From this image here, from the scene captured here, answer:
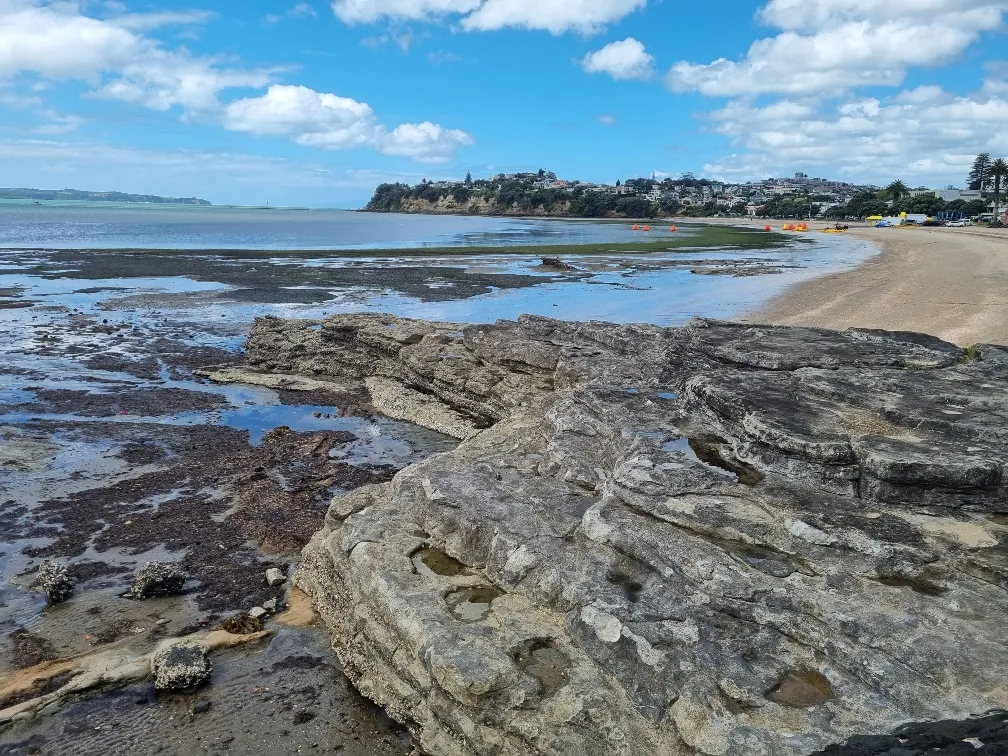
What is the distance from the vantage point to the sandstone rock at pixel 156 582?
9180 mm

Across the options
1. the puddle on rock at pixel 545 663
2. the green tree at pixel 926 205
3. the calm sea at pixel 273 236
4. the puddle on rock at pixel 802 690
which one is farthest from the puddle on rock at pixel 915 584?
the green tree at pixel 926 205

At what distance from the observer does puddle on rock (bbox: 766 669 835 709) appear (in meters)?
5.37

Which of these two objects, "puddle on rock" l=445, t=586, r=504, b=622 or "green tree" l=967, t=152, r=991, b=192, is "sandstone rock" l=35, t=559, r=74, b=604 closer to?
"puddle on rock" l=445, t=586, r=504, b=622

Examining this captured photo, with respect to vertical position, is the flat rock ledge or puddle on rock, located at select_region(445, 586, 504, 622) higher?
the flat rock ledge

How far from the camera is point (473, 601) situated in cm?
725

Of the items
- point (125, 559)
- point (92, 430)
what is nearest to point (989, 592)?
point (125, 559)

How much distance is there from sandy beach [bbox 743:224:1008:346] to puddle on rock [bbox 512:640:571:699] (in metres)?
19.4

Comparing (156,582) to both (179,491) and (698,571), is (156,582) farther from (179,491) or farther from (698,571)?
(698,571)

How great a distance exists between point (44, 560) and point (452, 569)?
642cm

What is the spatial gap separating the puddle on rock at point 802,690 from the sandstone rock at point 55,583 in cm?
852

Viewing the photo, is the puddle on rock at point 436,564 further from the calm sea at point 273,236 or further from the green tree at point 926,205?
the green tree at point 926,205

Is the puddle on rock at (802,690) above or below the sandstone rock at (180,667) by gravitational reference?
above

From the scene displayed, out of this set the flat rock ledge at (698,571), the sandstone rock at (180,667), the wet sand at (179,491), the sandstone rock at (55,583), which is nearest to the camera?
the flat rock ledge at (698,571)

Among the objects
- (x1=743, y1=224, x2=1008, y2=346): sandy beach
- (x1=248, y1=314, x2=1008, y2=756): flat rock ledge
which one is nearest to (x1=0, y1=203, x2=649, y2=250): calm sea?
(x1=743, y1=224, x2=1008, y2=346): sandy beach
